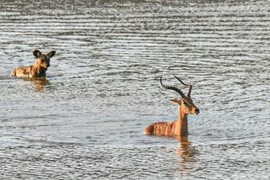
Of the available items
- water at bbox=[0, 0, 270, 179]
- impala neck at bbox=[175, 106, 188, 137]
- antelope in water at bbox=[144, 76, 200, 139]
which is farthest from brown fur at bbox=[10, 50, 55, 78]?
impala neck at bbox=[175, 106, 188, 137]

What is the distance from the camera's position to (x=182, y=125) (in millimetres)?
24891

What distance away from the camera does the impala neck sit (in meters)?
24.9

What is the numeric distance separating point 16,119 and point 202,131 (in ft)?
14.5

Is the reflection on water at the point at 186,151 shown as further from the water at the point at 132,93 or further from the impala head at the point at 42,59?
the impala head at the point at 42,59

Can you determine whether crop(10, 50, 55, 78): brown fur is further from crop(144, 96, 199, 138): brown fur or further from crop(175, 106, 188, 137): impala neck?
crop(175, 106, 188, 137): impala neck

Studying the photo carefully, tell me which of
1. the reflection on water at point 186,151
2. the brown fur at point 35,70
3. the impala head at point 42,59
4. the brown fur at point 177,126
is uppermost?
the impala head at point 42,59

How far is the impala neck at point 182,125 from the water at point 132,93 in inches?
9.7

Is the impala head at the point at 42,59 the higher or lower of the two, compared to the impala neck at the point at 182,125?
higher

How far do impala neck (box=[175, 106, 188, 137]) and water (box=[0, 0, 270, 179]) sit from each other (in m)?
0.25

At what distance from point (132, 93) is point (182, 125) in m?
5.82

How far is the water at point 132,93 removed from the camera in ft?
72.8

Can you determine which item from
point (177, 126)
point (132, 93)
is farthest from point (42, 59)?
point (177, 126)

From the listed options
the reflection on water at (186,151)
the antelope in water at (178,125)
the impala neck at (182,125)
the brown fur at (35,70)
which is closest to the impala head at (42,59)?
the brown fur at (35,70)

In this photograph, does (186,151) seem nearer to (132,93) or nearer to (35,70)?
(132,93)
